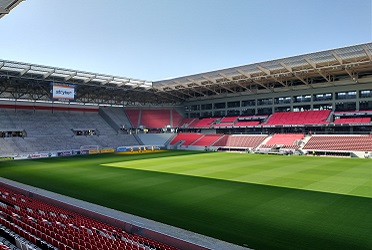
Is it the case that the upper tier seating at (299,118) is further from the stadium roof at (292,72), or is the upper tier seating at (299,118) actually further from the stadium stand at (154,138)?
the stadium stand at (154,138)

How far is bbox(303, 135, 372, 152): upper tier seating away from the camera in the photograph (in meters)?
40.6

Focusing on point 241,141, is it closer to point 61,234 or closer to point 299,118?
point 299,118

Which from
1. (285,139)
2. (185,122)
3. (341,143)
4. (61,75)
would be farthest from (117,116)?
(341,143)

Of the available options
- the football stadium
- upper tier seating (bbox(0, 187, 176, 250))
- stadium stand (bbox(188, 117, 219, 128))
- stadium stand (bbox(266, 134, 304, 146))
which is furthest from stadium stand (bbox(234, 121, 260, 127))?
upper tier seating (bbox(0, 187, 176, 250))

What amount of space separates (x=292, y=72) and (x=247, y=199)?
98.5 ft

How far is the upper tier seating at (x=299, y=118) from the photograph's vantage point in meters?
48.7

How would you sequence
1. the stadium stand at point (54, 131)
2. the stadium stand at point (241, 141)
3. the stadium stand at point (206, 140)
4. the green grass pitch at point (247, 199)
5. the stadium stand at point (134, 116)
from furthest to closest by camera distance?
the stadium stand at point (134, 116)
the stadium stand at point (206, 140)
the stadium stand at point (241, 141)
the stadium stand at point (54, 131)
the green grass pitch at point (247, 199)

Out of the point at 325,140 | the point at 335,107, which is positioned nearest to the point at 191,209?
the point at 325,140

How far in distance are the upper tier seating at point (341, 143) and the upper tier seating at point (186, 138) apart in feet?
79.8

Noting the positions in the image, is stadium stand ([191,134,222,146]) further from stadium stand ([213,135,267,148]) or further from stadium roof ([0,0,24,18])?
stadium roof ([0,0,24,18])

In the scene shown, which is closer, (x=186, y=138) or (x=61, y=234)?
(x=61, y=234)

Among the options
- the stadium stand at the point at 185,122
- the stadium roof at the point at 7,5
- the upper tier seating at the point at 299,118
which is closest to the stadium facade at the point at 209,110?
the upper tier seating at the point at 299,118

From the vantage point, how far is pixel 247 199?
659 inches

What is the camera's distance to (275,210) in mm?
14555
